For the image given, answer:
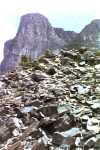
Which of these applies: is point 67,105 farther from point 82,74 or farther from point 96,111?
point 82,74

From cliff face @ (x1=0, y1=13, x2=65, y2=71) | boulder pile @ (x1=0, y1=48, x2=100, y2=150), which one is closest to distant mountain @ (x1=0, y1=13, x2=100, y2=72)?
cliff face @ (x1=0, y1=13, x2=65, y2=71)

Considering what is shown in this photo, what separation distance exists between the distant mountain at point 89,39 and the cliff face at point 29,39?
9.89 metres

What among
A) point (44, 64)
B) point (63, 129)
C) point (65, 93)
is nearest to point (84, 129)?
point (63, 129)

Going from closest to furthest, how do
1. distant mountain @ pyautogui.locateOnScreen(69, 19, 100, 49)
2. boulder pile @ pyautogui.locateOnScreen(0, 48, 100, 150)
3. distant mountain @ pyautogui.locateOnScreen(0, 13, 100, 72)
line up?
boulder pile @ pyautogui.locateOnScreen(0, 48, 100, 150), distant mountain @ pyautogui.locateOnScreen(69, 19, 100, 49), distant mountain @ pyautogui.locateOnScreen(0, 13, 100, 72)

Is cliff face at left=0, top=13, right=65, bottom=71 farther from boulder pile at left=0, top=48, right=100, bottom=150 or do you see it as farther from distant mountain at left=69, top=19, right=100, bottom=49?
boulder pile at left=0, top=48, right=100, bottom=150

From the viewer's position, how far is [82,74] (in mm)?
16375

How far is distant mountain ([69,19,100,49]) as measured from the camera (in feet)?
79.1

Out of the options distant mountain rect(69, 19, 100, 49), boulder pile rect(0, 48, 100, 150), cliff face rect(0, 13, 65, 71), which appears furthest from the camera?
cliff face rect(0, 13, 65, 71)

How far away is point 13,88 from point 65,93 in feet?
8.31

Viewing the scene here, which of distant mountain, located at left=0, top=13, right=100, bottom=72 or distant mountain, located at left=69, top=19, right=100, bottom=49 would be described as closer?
distant mountain, located at left=69, top=19, right=100, bottom=49

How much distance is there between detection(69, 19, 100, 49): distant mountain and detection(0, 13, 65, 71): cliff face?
9890 millimetres

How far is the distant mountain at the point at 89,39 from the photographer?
24.1 meters

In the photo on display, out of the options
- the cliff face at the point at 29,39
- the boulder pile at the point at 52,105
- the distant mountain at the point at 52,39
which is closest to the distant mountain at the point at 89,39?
the distant mountain at the point at 52,39

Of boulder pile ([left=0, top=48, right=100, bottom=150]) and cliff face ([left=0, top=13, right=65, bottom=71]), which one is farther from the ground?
boulder pile ([left=0, top=48, right=100, bottom=150])
